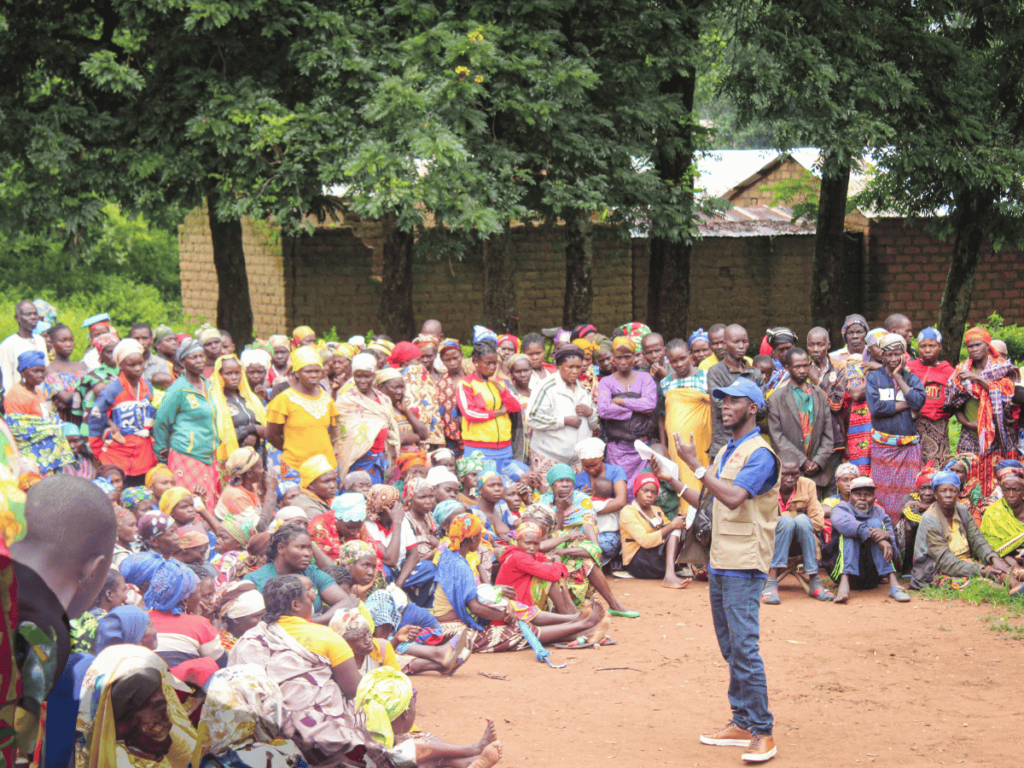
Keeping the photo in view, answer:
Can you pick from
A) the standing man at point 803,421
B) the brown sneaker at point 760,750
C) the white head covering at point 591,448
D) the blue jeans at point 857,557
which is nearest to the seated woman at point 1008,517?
the blue jeans at point 857,557

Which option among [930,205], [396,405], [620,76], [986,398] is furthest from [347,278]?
[986,398]

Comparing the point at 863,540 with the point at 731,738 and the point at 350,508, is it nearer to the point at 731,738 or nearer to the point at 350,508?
the point at 731,738

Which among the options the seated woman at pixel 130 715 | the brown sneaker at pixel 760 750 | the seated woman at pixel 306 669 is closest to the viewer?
the seated woman at pixel 130 715

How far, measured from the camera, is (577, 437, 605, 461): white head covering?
855 centimetres

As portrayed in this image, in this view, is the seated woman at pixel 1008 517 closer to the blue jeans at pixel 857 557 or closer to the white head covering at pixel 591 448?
the blue jeans at pixel 857 557

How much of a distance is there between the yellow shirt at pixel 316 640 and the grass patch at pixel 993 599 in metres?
4.94

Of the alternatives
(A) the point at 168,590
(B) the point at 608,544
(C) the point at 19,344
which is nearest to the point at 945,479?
(B) the point at 608,544

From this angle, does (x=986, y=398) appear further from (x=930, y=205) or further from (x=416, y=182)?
(x=930, y=205)

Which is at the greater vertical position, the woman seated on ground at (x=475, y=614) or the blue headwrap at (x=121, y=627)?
the blue headwrap at (x=121, y=627)

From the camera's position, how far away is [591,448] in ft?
28.0

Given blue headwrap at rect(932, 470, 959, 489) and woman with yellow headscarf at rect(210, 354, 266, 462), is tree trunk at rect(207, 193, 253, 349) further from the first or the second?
blue headwrap at rect(932, 470, 959, 489)

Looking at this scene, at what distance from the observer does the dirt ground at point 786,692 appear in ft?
17.4

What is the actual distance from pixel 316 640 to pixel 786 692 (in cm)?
303

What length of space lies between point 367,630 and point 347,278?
14.5 meters
